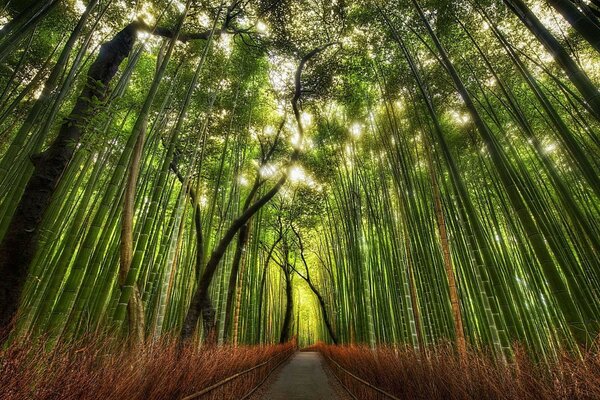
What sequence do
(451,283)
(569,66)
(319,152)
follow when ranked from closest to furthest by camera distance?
(569,66) < (451,283) < (319,152)

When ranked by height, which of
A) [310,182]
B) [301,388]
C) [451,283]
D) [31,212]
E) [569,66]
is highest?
[310,182]

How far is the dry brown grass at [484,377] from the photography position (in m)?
1.06

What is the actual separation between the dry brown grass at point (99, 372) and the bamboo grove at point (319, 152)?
208mm

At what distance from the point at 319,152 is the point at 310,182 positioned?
1.30m

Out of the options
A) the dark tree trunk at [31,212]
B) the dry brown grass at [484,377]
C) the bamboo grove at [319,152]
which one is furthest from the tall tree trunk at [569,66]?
the dark tree trunk at [31,212]

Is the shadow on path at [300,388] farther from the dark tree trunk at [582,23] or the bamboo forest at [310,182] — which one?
the dark tree trunk at [582,23]

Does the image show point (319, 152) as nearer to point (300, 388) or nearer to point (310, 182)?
point (310, 182)

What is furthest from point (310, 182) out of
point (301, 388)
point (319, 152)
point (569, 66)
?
point (569, 66)

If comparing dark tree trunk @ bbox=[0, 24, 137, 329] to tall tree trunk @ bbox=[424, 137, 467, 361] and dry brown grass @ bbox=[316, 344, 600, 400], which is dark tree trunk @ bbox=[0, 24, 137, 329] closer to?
dry brown grass @ bbox=[316, 344, 600, 400]

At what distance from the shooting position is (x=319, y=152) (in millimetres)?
6797

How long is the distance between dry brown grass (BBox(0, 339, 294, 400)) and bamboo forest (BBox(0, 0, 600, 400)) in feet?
0.04

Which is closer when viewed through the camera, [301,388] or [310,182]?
[301,388]

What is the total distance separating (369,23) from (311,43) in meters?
0.87

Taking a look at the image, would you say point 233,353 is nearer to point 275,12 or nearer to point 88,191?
point 88,191
